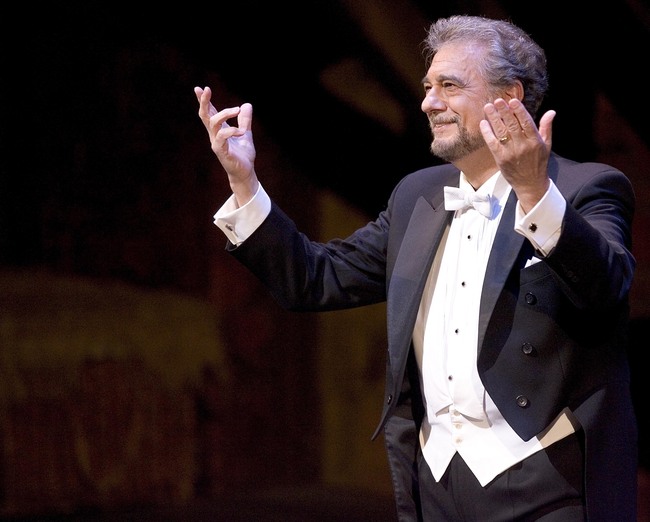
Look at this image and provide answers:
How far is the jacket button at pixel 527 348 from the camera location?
1.57 meters

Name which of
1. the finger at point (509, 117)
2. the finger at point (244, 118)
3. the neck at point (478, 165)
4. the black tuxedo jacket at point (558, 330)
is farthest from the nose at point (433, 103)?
the finger at point (509, 117)

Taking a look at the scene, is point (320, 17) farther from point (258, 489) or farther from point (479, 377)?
point (479, 377)

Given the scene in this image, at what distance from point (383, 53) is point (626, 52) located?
970mm

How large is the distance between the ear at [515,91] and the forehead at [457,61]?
0.08 metres

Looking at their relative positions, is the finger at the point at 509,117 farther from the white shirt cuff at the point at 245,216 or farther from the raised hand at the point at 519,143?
the white shirt cuff at the point at 245,216

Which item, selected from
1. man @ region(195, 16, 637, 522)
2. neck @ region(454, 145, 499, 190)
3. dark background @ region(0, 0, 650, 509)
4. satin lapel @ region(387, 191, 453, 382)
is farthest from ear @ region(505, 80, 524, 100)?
dark background @ region(0, 0, 650, 509)

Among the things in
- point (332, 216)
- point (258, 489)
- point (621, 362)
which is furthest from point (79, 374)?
point (621, 362)

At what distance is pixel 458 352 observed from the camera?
1.68 metres

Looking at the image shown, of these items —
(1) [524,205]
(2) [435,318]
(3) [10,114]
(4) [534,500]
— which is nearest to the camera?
(1) [524,205]

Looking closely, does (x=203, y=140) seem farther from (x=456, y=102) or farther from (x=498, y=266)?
(x=498, y=266)

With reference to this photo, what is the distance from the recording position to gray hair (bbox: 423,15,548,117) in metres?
1.83

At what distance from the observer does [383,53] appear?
363 cm

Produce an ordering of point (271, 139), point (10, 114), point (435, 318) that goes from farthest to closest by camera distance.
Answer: point (271, 139)
point (10, 114)
point (435, 318)

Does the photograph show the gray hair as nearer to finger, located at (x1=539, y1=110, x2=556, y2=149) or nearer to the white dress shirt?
the white dress shirt
